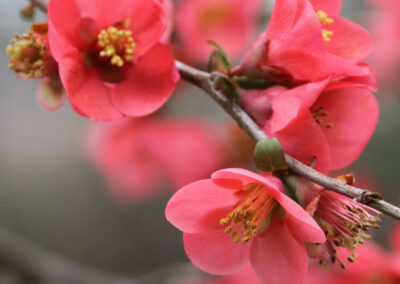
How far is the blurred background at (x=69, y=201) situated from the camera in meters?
2.83

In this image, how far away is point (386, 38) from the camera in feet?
5.74

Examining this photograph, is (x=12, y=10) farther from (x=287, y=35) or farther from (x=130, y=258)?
(x=130, y=258)

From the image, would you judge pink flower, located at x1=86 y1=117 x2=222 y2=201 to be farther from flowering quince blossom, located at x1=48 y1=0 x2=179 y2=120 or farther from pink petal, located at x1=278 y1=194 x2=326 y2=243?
pink petal, located at x1=278 y1=194 x2=326 y2=243

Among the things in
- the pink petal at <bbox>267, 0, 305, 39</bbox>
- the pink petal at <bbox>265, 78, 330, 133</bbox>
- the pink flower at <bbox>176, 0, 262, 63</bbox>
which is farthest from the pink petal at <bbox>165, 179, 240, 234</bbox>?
the pink flower at <bbox>176, 0, 262, 63</bbox>

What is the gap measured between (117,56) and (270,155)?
0.96ft

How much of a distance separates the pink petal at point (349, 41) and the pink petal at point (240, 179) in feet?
0.76

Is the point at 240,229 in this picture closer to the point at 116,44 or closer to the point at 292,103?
the point at 292,103

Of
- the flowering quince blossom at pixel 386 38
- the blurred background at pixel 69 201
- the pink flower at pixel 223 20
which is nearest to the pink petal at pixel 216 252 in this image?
the pink flower at pixel 223 20

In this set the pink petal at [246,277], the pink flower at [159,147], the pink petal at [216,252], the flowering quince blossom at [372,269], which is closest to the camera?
the pink petal at [216,252]

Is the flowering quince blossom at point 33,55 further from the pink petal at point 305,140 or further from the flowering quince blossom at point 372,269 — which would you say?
the flowering quince blossom at point 372,269

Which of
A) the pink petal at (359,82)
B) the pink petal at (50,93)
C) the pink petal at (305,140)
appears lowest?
the pink petal at (50,93)

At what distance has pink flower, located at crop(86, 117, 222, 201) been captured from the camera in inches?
51.3

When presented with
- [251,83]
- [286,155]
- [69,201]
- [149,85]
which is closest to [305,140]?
[286,155]

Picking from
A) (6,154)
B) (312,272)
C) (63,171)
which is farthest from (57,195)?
(312,272)
